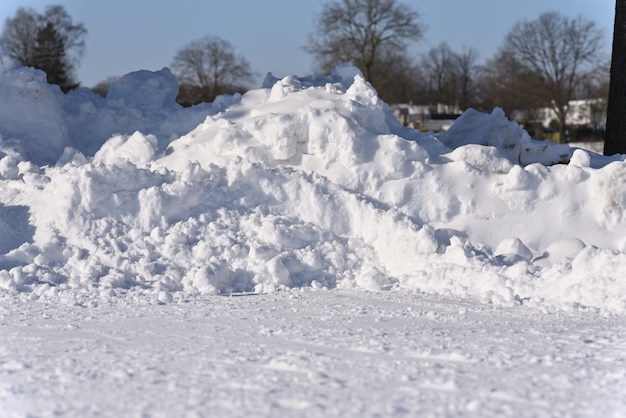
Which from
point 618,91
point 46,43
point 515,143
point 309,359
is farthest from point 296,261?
point 46,43

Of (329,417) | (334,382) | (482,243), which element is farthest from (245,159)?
(329,417)

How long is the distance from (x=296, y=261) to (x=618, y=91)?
5608 millimetres

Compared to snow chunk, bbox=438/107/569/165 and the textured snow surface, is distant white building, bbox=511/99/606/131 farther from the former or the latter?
the textured snow surface

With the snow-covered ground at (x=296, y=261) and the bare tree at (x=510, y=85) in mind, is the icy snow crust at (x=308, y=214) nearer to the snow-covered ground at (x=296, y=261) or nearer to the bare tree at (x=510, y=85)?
the snow-covered ground at (x=296, y=261)

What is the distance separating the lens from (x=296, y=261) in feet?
23.5

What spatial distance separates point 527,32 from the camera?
50.8m

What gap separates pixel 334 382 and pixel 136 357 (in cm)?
116

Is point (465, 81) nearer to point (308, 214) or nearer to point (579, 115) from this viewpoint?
point (579, 115)

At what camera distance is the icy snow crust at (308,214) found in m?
6.77

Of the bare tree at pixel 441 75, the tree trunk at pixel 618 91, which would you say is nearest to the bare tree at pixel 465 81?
the bare tree at pixel 441 75

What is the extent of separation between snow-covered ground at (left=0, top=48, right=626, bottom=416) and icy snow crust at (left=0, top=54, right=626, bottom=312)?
19 millimetres

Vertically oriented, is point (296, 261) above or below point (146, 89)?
below

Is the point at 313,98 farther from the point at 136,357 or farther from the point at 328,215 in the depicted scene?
the point at 136,357

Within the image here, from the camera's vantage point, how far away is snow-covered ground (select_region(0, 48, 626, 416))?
4.07 meters
